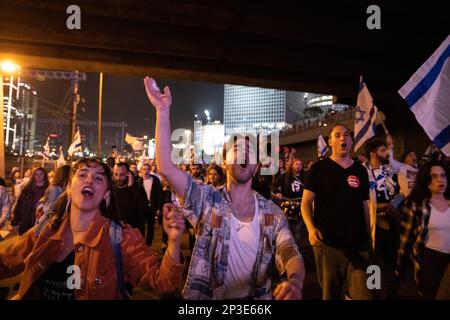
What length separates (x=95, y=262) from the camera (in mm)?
2375

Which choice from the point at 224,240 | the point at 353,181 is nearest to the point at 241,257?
the point at 224,240

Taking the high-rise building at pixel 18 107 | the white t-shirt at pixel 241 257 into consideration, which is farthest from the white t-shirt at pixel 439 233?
the high-rise building at pixel 18 107

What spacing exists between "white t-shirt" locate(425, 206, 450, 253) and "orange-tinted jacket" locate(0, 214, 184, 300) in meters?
2.83

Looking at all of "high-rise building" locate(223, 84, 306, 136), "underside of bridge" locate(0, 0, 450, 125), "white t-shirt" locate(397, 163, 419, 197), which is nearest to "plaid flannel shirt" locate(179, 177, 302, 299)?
"white t-shirt" locate(397, 163, 419, 197)

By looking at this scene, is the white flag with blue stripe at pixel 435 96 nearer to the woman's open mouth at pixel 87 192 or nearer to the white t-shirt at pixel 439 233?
the white t-shirt at pixel 439 233

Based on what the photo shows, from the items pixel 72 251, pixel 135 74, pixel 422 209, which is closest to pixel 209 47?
pixel 135 74

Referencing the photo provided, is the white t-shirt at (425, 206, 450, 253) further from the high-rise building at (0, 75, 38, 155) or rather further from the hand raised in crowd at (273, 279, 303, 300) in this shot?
the high-rise building at (0, 75, 38, 155)

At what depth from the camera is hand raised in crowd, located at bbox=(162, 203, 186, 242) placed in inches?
86.6

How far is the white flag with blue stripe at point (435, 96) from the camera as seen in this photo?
357 centimetres

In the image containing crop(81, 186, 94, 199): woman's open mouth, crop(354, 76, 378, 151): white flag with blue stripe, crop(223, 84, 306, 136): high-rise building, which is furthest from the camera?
crop(223, 84, 306, 136): high-rise building

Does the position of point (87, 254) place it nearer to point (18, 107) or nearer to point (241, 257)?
point (241, 257)
